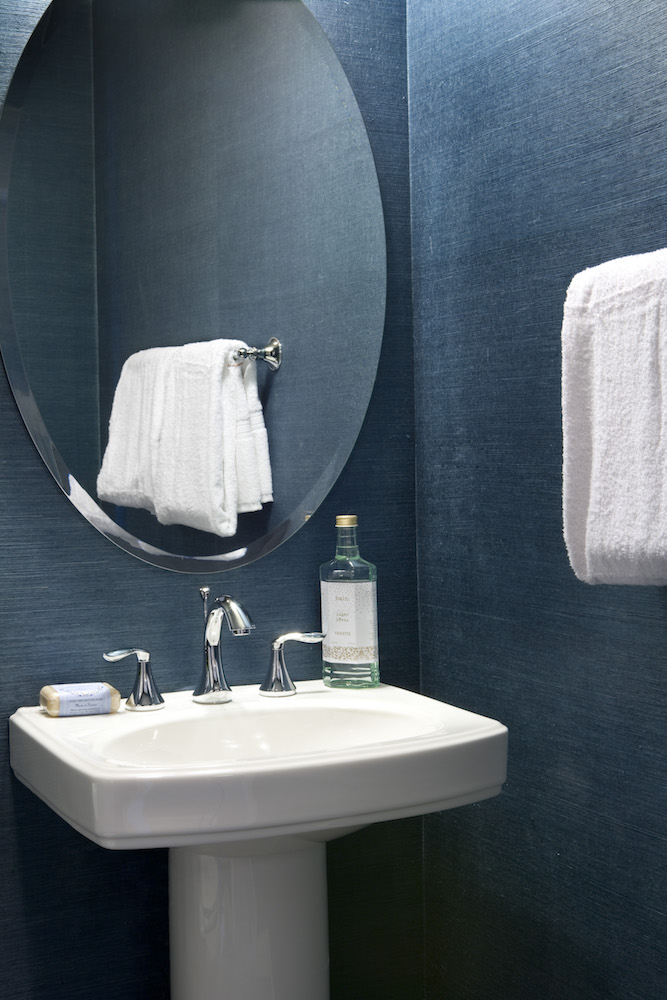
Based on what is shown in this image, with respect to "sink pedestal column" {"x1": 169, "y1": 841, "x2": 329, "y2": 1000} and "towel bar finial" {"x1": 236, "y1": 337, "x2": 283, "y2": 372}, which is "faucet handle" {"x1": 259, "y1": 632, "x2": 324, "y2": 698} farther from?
"towel bar finial" {"x1": 236, "y1": 337, "x2": 283, "y2": 372}

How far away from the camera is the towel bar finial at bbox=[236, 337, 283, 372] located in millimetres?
1613

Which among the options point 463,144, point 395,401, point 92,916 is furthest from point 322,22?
point 92,916

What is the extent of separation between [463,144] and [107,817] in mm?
1133

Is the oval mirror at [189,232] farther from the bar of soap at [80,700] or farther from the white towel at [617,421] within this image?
the white towel at [617,421]

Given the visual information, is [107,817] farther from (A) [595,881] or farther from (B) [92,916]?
(A) [595,881]

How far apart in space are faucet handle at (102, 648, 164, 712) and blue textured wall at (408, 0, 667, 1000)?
50 cm

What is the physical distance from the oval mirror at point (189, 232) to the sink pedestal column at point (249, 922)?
448mm

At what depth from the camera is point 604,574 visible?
1.22 meters

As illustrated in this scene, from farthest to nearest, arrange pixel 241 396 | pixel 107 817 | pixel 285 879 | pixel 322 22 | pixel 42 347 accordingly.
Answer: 1. pixel 322 22
2. pixel 241 396
3. pixel 42 347
4. pixel 285 879
5. pixel 107 817

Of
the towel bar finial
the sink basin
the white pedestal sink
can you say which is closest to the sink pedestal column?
the white pedestal sink

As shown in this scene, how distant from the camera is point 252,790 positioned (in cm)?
112

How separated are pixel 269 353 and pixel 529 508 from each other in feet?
1.50

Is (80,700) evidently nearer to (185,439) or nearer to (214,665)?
(214,665)

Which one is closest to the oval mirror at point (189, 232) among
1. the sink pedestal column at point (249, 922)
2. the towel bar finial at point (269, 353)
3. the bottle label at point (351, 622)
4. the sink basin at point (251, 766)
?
the towel bar finial at point (269, 353)
